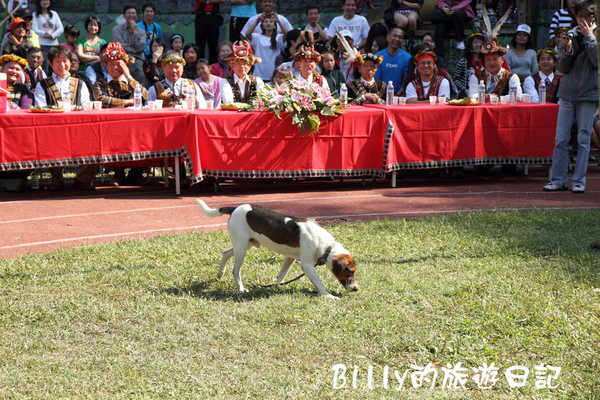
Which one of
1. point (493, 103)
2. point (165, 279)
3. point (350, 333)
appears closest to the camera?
point (350, 333)

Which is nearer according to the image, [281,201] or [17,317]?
[17,317]

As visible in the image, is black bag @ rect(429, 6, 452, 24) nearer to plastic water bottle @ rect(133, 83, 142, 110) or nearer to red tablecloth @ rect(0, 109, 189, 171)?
plastic water bottle @ rect(133, 83, 142, 110)

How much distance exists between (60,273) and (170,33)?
1357 cm

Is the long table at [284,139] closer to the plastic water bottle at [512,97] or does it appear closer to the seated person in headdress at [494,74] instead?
the plastic water bottle at [512,97]

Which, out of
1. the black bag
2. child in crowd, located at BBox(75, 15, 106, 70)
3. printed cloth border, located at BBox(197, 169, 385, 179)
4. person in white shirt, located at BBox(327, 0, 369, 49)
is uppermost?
the black bag

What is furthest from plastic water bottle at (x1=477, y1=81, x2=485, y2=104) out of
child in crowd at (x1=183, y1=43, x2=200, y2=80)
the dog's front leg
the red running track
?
the dog's front leg

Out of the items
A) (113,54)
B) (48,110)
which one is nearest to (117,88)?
(113,54)

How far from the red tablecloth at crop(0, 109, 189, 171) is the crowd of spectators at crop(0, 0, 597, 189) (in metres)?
1.09

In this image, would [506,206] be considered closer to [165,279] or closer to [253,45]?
[165,279]

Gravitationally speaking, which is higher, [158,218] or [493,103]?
[493,103]

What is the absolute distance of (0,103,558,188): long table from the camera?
1018 cm

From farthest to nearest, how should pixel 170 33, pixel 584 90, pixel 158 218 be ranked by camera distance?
pixel 170 33 < pixel 584 90 < pixel 158 218

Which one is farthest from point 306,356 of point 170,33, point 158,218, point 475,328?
point 170,33

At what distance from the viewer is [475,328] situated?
193 inches
